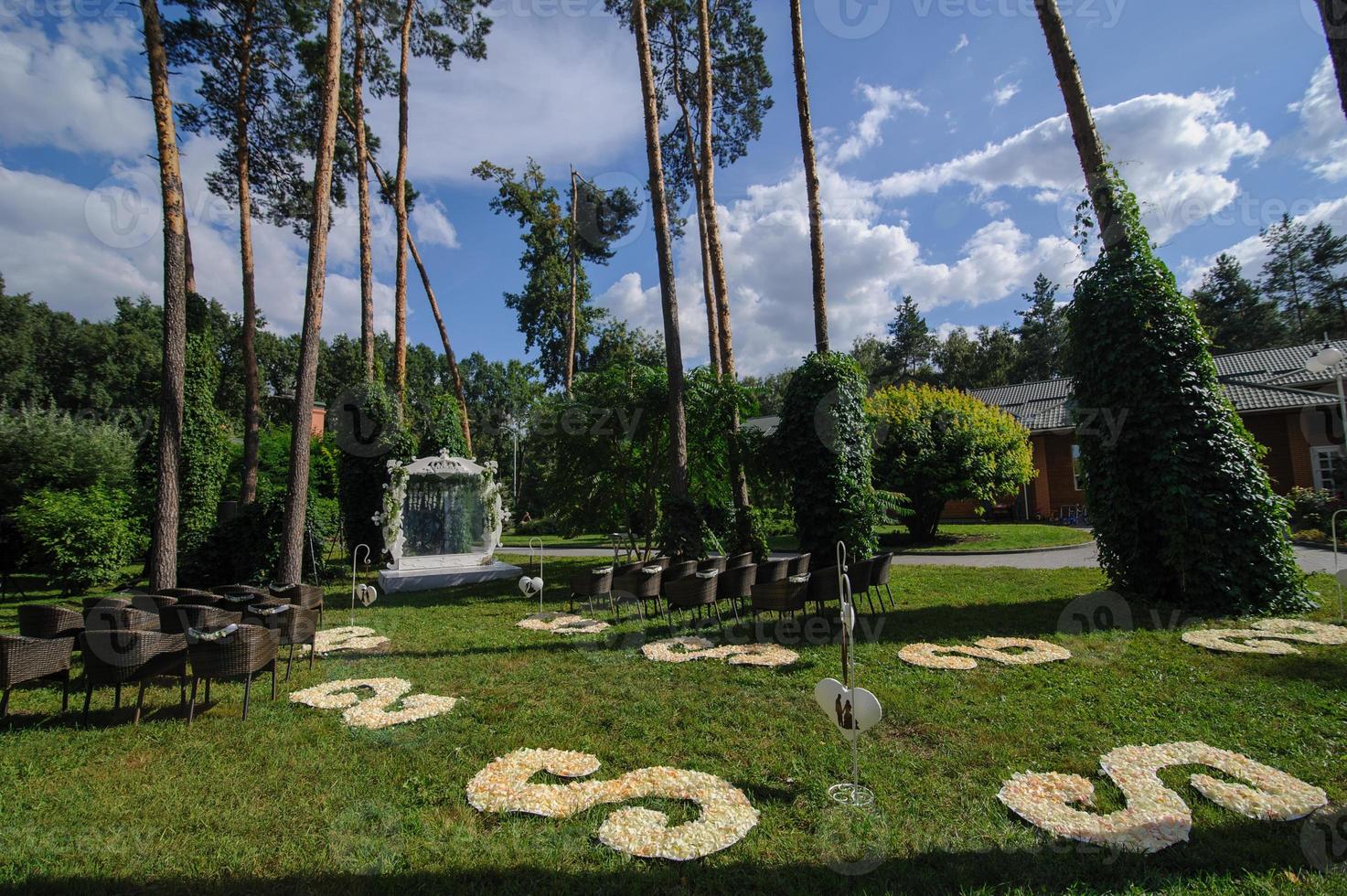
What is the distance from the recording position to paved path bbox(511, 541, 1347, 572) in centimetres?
1098

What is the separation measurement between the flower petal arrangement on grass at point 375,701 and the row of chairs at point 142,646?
0.46m

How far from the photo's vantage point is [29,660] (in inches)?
185

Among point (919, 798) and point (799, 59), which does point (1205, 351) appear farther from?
point (799, 59)

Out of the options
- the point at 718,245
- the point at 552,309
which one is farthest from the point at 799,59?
the point at 552,309

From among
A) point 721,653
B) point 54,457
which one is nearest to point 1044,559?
point 721,653

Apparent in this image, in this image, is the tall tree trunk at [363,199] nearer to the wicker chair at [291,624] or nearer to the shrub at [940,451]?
the wicker chair at [291,624]

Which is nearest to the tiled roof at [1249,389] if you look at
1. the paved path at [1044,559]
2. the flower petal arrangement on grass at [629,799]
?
the paved path at [1044,559]

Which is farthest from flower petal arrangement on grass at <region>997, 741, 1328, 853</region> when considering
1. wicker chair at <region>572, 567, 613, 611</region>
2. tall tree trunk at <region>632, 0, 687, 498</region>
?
tall tree trunk at <region>632, 0, 687, 498</region>

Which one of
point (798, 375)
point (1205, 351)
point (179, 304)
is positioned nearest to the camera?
point (1205, 351)

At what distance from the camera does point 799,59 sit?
1141cm

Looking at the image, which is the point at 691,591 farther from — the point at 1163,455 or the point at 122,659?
the point at 1163,455

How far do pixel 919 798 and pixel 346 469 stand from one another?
51.6ft

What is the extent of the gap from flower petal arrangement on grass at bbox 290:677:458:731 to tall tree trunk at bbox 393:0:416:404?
1133 centimetres

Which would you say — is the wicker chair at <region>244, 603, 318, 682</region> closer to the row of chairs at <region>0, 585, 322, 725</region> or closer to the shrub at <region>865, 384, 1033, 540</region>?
the row of chairs at <region>0, 585, 322, 725</region>
